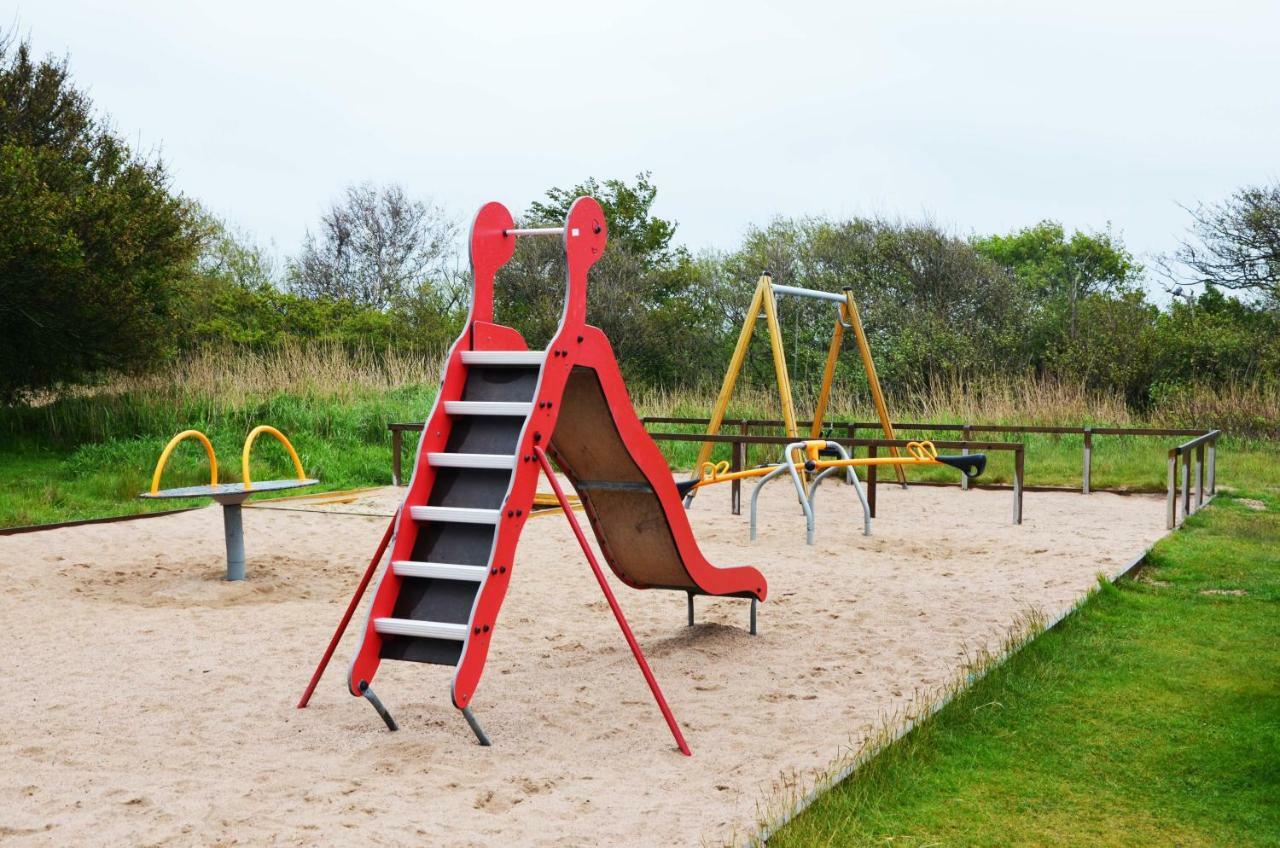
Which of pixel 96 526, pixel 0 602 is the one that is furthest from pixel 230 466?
pixel 0 602

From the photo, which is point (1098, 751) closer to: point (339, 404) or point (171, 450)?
point (171, 450)

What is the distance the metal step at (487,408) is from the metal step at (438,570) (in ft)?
1.76

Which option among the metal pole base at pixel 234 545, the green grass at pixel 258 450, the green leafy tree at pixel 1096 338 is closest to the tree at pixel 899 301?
the green leafy tree at pixel 1096 338

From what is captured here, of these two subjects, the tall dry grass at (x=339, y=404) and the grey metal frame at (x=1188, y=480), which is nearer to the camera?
the grey metal frame at (x=1188, y=480)

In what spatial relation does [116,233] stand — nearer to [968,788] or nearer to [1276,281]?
[968,788]

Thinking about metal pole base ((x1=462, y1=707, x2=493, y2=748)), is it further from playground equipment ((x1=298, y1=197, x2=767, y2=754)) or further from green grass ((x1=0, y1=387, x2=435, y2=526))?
green grass ((x1=0, y1=387, x2=435, y2=526))

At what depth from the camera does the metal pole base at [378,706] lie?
150 inches

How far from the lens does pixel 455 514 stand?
389 cm

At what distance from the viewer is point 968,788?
3.46 meters

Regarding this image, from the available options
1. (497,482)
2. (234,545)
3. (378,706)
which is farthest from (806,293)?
(378,706)

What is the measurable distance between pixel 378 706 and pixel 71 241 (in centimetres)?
1077

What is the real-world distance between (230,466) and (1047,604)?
862 cm

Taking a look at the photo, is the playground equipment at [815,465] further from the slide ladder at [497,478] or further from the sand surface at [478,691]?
the slide ladder at [497,478]

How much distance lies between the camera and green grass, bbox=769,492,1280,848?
3.15 meters
